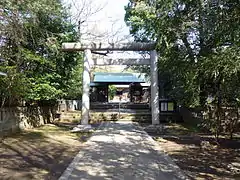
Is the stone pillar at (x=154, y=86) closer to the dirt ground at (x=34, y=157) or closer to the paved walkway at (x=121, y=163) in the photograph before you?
the paved walkway at (x=121, y=163)

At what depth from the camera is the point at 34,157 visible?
7.93 meters

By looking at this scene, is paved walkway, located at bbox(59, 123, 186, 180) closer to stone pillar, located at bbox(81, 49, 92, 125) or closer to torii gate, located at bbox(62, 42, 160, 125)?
stone pillar, located at bbox(81, 49, 92, 125)

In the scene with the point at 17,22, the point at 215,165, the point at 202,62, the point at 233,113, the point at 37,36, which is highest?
the point at 37,36

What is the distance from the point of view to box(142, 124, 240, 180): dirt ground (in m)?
6.60

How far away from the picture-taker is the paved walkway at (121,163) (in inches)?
243

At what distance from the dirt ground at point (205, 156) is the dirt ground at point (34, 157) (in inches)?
114

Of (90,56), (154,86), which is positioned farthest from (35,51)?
(154,86)

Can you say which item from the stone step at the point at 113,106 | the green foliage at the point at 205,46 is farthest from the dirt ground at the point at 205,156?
the stone step at the point at 113,106

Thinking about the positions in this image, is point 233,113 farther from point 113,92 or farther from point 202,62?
point 113,92

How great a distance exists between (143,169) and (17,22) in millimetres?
5351

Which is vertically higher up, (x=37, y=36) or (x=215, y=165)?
(x=37, y=36)

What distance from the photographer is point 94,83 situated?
32875 mm

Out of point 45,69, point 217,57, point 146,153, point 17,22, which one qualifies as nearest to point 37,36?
point 45,69

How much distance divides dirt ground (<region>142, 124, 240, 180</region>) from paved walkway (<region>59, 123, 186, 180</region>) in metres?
0.36
